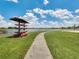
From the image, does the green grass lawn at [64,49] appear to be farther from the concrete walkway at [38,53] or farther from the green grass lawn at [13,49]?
the green grass lawn at [13,49]

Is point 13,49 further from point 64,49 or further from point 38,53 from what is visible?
point 64,49

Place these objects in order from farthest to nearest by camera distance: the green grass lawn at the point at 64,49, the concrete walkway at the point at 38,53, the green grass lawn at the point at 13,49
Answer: the green grass lawn at the point at 64,49 → the green grass lawn at the point at 13,49 → the concrete walkway at the point at 38,53

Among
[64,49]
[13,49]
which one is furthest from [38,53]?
[64,49]

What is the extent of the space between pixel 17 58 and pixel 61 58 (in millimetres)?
2808

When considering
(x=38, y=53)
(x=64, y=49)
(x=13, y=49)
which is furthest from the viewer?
(x=64, y=49)

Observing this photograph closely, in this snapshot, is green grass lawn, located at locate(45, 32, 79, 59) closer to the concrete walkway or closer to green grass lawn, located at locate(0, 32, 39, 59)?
the concrete walkway

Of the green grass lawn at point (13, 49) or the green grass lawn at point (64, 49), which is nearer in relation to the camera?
the green grass lawn at point (13, 49)

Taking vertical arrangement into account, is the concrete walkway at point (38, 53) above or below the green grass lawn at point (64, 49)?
above

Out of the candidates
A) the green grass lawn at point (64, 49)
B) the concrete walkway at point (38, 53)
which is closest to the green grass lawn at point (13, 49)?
the concrete walkway at point (38, 53)

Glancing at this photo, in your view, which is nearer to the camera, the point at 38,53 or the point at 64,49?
the point at 38,53

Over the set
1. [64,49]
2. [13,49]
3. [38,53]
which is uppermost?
[38,53]

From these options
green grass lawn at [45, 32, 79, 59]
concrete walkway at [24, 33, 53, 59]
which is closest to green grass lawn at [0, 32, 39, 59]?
concrete walkway at [24, 33, 53, 59]

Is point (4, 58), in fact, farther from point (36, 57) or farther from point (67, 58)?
point (67, 58)

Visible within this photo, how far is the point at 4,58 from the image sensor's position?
1065 centimetres
